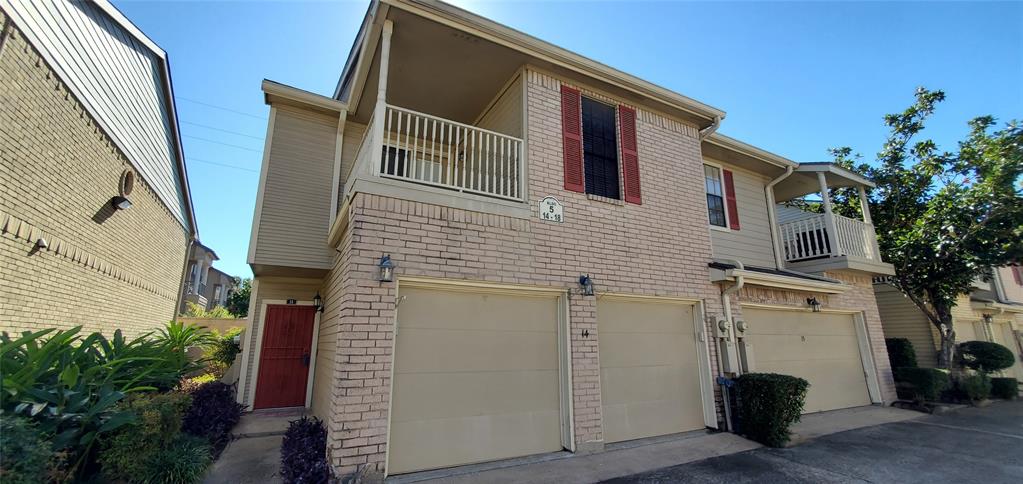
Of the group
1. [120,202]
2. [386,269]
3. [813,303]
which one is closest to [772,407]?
[813,303]

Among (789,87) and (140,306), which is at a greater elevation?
(789,87)

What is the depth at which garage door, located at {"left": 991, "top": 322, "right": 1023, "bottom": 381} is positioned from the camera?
14.5 m

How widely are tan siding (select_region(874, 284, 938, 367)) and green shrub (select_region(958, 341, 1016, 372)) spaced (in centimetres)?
59

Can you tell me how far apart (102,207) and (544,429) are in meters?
9.03

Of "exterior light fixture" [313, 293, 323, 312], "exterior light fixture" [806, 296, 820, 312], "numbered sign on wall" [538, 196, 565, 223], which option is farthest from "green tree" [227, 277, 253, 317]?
"exterior light fixture" [806, 296, 820, 312]

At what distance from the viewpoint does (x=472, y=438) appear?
4.68 m

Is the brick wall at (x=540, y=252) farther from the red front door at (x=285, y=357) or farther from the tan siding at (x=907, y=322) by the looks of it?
the tan siding at (x=907, y=322)

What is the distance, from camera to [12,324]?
18.1 ft

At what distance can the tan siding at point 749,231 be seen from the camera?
8539mm

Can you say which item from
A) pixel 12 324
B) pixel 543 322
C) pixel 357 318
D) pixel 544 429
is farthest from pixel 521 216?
pixel 12 324

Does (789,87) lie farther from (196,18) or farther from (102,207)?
(102,207)

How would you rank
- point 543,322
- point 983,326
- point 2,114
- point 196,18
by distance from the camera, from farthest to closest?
point 983,326
point 196,18
point 543,322
point 2,114

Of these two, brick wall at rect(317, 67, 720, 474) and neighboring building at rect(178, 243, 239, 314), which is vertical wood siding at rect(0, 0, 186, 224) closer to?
brick wall at rect(317, 67, 720, 474)

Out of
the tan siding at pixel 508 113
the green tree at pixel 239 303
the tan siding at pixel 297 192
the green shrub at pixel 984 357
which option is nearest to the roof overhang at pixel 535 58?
the tan siding at pixel 508 113
